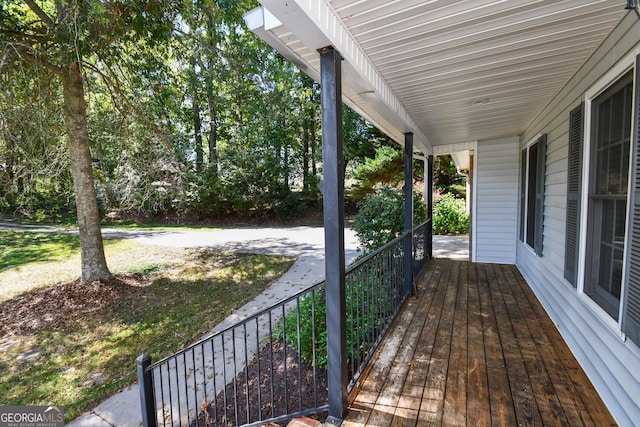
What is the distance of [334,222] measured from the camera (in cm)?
176

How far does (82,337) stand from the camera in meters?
4.29

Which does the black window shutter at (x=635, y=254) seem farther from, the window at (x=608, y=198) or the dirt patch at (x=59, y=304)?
the dirt patch at (x=59, y=304)

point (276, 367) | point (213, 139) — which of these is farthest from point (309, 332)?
point (213, 139)

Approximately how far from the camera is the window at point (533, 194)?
362 cm

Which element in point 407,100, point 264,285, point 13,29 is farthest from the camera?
point 264,285

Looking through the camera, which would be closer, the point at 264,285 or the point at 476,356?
the point at 476,356

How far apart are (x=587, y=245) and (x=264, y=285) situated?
491 centimetres

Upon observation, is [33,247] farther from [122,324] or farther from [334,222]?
[334,222]

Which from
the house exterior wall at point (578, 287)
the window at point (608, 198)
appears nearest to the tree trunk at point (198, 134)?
the house exterior wall at point (578, 287)

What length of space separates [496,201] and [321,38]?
5.16 meters

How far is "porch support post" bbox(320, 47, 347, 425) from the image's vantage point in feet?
5.63

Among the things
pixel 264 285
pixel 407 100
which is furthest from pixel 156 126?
pixel 407 100

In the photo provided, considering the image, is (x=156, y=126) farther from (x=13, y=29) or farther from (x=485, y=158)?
(x=485, y=158)

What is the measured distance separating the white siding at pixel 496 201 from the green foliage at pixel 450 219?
4521mm
